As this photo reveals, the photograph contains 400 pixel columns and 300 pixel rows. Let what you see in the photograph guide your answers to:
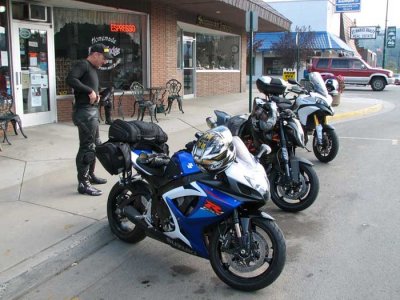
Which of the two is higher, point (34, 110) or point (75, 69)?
point (75, 69)

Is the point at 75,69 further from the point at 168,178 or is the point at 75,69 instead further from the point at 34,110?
the point at 34,110

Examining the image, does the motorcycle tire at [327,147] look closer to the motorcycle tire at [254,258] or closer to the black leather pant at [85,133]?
the black leather pant at [85,133]

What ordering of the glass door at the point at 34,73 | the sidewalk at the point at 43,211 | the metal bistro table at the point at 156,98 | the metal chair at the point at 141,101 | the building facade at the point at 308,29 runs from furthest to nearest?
the building facade at the point at 308,29 → the metal bistro table at the point at 156,98 → the metal chair at the point at 141,101 → the glass door at the point at 34,73 → the sidewalk at the point at 43,211

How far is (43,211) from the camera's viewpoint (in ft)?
17.5

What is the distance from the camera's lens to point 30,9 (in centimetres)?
→ 1013

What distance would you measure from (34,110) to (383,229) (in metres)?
7.89

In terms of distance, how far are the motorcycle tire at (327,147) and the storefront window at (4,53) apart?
20.0 ft

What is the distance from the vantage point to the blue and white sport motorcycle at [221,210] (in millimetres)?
3592

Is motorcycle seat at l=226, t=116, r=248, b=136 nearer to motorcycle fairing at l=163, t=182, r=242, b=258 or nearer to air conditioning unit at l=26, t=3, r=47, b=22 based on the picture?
motorcycle fairing at l=163, t=182, r=242, b=258

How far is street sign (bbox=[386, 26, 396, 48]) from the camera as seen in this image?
4603cm

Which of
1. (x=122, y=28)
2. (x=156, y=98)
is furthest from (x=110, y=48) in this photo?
(x=156, y=98)

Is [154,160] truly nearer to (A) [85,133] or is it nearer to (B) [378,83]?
(A) [85,133]

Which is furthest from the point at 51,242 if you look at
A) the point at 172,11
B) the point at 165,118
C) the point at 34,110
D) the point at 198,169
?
the point at 172,11

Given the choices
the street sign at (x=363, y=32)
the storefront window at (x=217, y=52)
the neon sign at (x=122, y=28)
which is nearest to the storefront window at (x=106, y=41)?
the neon sign at (x=122, y=28)
